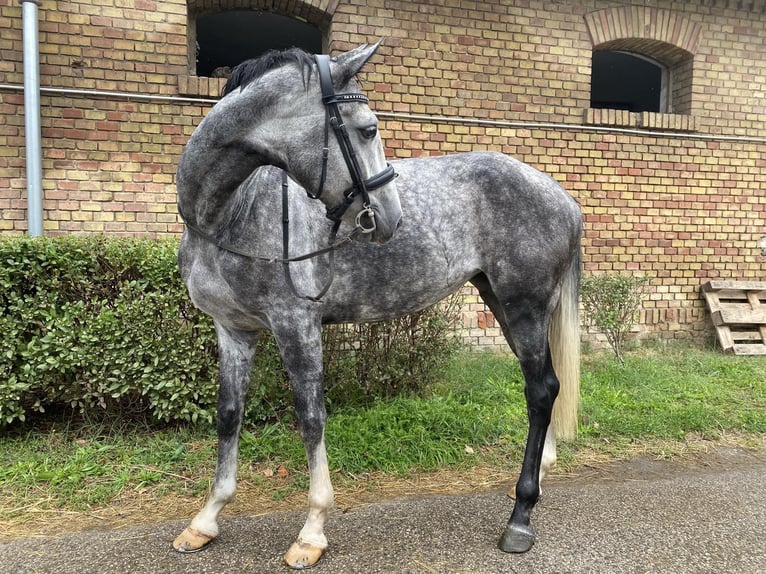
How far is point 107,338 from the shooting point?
344 centimetres

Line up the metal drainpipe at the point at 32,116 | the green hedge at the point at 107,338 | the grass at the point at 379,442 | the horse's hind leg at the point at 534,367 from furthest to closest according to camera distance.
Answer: the metal drainpipe at the point at 32,116
the green hedge at the point at 107,338
the grass at the point at 379,442
the horse's hind leg at the point at 534,367

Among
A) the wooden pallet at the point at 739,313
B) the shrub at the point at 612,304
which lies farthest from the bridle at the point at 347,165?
the wooden pallet at the point at 739,313

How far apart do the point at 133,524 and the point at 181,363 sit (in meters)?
1.15

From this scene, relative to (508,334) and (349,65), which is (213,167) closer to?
(349,65)

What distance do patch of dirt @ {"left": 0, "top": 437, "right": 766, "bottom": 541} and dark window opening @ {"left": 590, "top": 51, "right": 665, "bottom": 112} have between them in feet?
19.7

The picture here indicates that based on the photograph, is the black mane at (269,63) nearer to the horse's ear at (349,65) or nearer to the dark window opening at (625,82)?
the horse's ear at (349,65)

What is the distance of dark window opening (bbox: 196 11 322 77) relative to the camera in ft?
22.9

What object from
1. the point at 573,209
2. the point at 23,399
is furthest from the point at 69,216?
the point at 573,209

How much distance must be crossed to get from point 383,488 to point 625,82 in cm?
976

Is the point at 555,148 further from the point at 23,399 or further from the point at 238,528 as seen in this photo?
the point at 23,399

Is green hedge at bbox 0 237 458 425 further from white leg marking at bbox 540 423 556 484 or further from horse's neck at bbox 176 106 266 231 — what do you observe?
white leg marking at bbox 540 423 556 484

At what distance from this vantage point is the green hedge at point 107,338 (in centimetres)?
336

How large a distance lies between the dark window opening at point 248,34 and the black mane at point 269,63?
16.0 ft

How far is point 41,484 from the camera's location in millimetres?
3035
